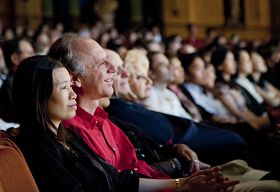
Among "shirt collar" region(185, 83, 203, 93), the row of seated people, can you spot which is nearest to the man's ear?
the row of seated people

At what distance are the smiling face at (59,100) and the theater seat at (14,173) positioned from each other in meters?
0.26

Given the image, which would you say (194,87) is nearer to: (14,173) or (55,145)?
Result: (55,145)

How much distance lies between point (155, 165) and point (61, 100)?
671mm

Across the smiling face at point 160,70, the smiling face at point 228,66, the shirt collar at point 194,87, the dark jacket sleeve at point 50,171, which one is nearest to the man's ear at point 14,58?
the smiling face at point 160,70

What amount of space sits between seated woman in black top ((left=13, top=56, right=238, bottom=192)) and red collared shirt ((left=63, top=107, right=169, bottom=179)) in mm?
135

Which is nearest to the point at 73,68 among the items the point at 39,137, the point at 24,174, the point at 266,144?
the point at 39,137

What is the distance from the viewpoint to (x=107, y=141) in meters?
2.10

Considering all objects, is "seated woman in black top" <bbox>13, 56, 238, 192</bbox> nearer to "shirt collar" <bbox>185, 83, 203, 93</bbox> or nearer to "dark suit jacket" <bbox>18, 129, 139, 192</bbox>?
"dark suit jacket" <bbox>18, 129, 139, 192</bbox>

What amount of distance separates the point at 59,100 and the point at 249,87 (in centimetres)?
366

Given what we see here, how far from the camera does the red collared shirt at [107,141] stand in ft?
6.47

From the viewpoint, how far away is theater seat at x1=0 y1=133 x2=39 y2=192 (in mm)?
1448

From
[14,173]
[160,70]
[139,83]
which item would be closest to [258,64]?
[160,70]

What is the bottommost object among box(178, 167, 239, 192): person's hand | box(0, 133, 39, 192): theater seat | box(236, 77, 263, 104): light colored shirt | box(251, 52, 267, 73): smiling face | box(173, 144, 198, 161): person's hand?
box(236, 77, 263, 104): light colored shirt

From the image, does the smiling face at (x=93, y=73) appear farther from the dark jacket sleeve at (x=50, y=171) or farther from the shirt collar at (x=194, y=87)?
the shirt collar at (x=194, y=87)
